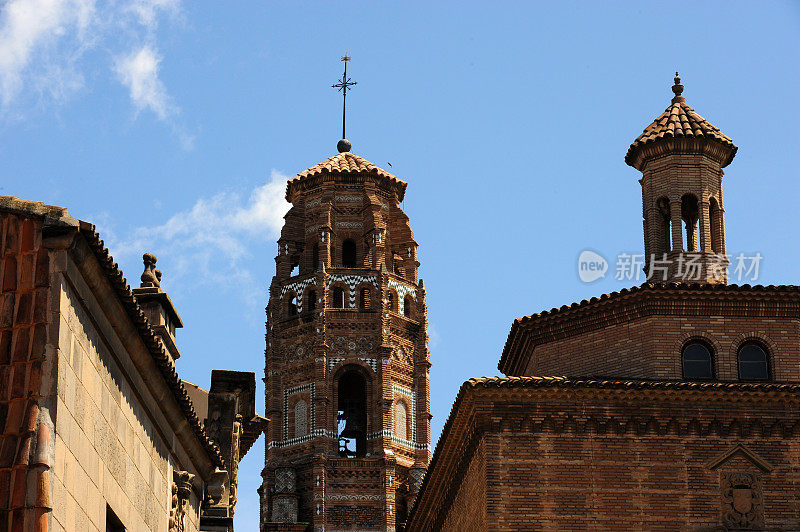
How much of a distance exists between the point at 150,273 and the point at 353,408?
3145 cm

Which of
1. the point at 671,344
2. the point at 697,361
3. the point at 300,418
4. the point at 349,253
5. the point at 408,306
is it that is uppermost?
the point at 349,253

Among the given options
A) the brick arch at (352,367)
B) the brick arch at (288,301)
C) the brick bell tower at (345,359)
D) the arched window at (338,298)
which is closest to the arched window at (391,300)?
the brick bell tower at (345,359)

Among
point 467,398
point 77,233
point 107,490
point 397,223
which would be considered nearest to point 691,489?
point 467,398

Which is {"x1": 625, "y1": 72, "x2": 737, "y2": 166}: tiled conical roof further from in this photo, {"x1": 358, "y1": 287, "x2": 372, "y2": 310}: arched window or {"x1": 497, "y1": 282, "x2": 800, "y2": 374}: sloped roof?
{"x1": 358, "y1": 287, "x2": 372, "y2": 310}: arched window

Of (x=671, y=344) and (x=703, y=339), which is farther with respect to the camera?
(x=703, y=339)

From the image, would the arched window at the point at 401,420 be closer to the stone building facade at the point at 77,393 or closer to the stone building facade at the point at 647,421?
the stone building facade at the point at 647,421

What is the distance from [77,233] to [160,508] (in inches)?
220

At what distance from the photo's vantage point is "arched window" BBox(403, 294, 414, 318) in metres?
56.2

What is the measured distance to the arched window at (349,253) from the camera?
188ft

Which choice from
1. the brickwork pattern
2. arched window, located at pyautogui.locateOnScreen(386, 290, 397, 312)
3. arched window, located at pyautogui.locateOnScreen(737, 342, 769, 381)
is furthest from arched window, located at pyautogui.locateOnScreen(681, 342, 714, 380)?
arched window, located at pyautogui.locateOnScreen(386, 290, 397, 312)

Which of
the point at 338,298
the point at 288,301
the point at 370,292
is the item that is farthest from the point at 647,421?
the point at 288,301

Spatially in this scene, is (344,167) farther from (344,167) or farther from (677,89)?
(677,89)

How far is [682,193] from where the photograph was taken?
106 feet

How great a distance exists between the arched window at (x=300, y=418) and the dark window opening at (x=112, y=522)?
34.9 meters
